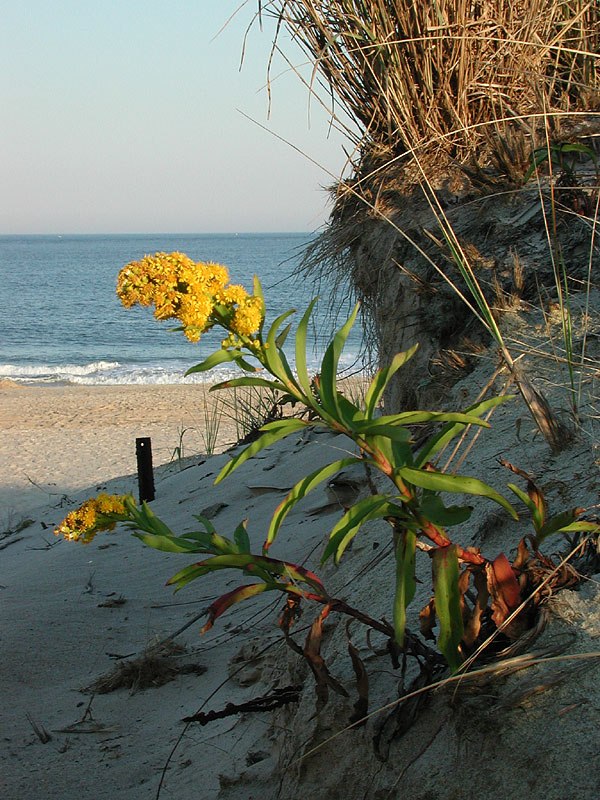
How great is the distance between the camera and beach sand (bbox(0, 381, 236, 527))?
25.3 ft

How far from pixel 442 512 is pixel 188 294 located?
0.68m

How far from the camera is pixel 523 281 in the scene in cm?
302

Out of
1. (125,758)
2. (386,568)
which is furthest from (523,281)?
(125,758)

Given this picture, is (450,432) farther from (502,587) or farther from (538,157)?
(538,157)

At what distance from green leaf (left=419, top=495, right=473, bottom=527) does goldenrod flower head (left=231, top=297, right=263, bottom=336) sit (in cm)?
50

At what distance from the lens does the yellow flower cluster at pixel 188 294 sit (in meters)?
1.40

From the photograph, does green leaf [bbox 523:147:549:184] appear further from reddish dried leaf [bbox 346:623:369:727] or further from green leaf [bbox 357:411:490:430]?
reddish dried leaf [bbox 346:623:369:727]

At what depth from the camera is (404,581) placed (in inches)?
54.1

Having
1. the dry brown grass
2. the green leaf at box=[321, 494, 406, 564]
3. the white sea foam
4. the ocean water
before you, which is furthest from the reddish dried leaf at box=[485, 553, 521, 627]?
the white sea foam

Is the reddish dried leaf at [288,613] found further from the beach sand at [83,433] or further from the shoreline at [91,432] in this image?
the beach sand at [83,433]

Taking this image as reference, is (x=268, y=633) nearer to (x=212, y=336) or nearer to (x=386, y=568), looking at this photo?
(x=386, y=568)

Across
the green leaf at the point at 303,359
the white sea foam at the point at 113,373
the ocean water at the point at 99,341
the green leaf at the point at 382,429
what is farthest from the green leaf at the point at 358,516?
the white sea foam at the point at 113,373

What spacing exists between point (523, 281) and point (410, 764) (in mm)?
2208

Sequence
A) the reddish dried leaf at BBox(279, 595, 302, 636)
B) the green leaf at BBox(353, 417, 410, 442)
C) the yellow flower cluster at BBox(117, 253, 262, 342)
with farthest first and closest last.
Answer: the reddish dried leaf at BBox(279, 595, 302, 636) < the yellow flower cluster at BBox(117, 253, 262, 342) < the green leaf at BBox(353, 417, 410, 442)
